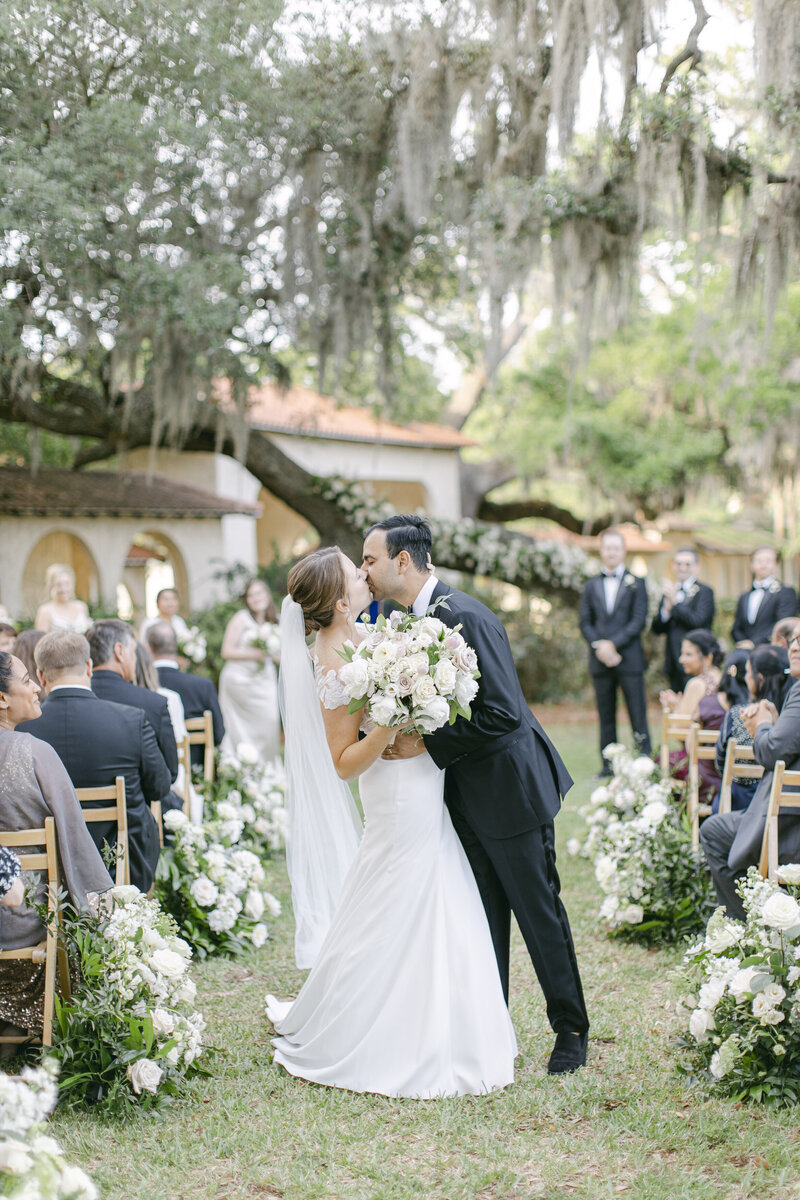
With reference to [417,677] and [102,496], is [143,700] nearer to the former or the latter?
[417,677]

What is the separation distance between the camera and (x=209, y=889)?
5371 mm

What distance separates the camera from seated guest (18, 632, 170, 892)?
4398 mm

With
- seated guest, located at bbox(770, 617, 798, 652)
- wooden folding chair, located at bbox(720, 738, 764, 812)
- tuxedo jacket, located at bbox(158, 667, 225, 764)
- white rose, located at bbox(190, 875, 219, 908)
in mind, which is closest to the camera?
wooden folding chair, located at bbox(720, 738, 764, 812)

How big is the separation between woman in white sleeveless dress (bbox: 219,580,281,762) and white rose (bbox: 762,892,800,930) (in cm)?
625

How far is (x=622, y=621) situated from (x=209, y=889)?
549 centimetres

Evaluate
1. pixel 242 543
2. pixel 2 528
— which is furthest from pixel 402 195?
pixel 242 543

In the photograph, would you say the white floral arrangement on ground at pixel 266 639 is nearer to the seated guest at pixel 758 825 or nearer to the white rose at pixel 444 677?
the seated guest at pixel 758 825

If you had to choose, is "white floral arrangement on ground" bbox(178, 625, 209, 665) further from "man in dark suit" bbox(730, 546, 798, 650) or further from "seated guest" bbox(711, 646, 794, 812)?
"seated guest" bbox(711, 646, 794, 812)

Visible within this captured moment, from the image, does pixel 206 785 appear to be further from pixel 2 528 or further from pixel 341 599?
pixel 2 528

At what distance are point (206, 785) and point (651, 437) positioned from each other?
1319 centimetres

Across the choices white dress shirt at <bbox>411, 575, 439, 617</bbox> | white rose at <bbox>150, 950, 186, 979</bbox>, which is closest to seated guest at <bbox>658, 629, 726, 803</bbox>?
white dress shirt at <bbox>411, 575, 439, 617</bbox>

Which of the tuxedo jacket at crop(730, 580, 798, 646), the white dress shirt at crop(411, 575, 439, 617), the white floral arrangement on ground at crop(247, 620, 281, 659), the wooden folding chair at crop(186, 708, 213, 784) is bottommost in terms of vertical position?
the wooden folding chair at crop(186, 708, 213, 784)

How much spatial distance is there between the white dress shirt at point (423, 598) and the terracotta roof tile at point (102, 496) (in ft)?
34.6

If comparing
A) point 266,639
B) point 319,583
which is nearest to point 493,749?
point 319,583
